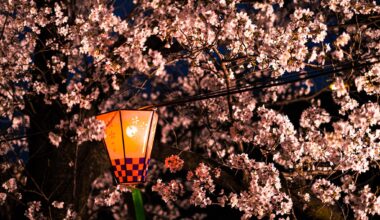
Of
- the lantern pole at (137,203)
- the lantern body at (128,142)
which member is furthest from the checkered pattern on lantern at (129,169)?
the lantern pole at (137,203)

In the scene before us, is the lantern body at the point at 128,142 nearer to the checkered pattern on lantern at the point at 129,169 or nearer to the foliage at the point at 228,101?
the checkered pattern on lantern at the point at 129,169

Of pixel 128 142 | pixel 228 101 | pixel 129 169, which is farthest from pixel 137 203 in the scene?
pixel 228 101

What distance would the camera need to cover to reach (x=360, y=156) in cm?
718

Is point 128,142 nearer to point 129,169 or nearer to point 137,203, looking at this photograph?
point 129,169

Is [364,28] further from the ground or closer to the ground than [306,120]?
further from the ground

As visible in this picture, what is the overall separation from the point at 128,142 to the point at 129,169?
327mm

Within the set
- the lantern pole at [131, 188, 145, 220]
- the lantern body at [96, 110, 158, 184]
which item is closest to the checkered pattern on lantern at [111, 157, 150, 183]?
the lantern body at [96, 110, 158, 184]

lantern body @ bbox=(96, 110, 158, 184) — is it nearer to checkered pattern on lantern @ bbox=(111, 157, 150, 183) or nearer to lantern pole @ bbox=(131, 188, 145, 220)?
checkered pattern on lantern @ bbox=(111, 157, 150, 183)

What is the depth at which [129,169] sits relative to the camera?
5.86 m

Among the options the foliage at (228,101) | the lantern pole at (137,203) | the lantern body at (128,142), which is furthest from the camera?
the foliage at (228,101)

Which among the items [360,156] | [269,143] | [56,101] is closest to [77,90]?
[56,101]

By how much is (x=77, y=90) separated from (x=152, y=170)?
34.2 feet

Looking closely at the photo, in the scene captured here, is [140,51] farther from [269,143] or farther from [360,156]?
[360,156]

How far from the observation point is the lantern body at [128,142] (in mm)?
5859
